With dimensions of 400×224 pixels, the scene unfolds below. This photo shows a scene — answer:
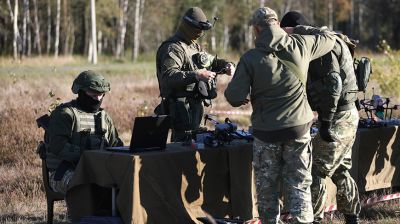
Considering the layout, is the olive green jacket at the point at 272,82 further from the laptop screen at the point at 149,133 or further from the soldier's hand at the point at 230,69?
the soldier's hand at the point at 230,69

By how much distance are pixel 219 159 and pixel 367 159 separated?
1966mm

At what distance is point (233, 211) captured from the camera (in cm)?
657

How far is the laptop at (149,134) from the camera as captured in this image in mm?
6141

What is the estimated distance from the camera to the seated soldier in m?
6.68

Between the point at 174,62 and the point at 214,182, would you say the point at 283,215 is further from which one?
the point at 174,62

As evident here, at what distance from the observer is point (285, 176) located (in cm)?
587

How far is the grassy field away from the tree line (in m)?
20.6

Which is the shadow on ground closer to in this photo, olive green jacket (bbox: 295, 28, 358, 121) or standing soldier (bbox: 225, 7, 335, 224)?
standing soldier (bbox: 225, 7, 335, 224)

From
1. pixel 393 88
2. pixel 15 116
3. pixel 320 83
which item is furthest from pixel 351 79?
pixel 393 88

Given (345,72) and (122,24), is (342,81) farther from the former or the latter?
(122,24)

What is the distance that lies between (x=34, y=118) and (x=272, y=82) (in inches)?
343

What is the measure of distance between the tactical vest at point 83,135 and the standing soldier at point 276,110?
1608 mm

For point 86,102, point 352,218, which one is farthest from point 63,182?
point 352,218

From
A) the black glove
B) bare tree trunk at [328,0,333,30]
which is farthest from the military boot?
bare tree trunk at [328,0,333,30]
